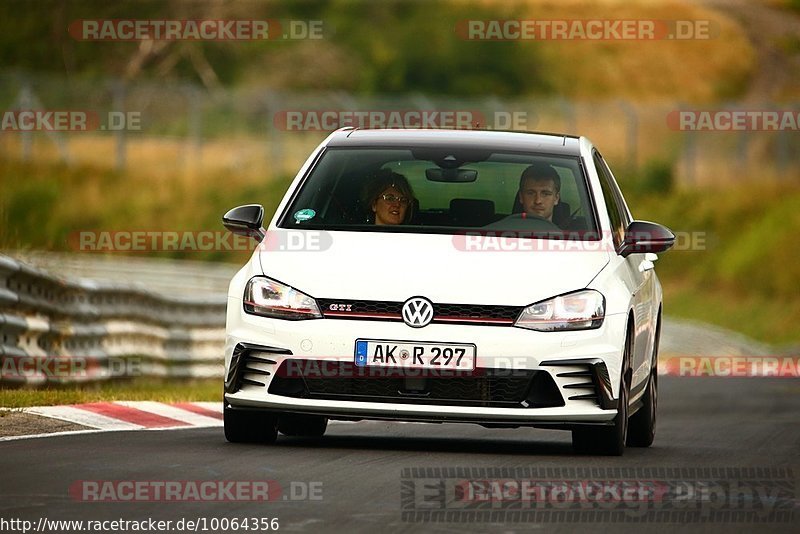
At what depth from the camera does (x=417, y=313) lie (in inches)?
374

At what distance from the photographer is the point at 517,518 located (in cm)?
738

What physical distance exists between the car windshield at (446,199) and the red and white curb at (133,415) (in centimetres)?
159

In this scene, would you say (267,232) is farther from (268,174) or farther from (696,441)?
(268,174)

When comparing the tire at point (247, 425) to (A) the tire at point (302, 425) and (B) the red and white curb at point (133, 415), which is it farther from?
(B) the red and white curb at point (133, 415)

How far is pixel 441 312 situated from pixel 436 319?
0.05 m

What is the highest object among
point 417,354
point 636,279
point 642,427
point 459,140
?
point 459,140

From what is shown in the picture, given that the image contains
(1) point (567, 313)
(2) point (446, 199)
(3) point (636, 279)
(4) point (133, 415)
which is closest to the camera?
(1) point (567, 313)

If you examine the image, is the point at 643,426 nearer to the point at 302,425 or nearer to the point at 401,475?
the point at 302,425

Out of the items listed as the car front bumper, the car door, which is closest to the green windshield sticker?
the car front bumper

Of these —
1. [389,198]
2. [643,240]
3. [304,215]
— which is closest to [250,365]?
[304,215]

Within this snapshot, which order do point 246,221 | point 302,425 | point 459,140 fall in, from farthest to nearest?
point 459,140, point 302,425, point 246,221

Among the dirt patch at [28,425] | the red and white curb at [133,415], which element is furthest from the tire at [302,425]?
the dirt patch at [28,425]

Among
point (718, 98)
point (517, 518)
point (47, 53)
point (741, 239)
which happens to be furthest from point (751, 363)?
point (718, 98)

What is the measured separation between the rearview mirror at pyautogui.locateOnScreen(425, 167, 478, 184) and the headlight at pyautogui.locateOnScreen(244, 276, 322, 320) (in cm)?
138
